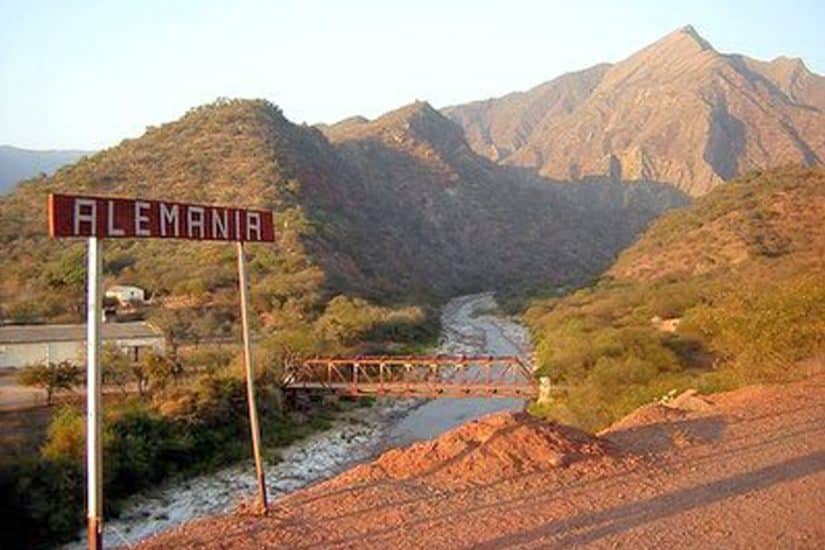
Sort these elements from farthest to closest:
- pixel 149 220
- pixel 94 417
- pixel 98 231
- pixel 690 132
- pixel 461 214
Result: pixel 690 132, pixel 461 214, pixel 149 220, pixel 98 231, pixel 94 417

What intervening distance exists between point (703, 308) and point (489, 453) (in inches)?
→ 626

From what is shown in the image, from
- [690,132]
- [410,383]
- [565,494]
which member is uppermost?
[690,132]

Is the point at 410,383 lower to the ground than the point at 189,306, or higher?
lower

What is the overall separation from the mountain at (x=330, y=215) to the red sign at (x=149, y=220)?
119 ft

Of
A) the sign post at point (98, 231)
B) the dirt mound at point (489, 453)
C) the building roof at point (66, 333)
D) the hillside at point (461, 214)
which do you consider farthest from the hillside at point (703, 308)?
the hillside at point (461, 214)

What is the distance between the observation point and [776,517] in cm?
980

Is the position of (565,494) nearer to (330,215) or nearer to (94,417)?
(94,417)

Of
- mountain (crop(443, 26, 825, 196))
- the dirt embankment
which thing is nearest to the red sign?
the dirt embankment

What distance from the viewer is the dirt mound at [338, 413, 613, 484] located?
36.6ft

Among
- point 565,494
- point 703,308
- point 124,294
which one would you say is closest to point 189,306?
point 124,294

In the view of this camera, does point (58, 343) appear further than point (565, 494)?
Yes

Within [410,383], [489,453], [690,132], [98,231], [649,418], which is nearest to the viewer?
[98,231]

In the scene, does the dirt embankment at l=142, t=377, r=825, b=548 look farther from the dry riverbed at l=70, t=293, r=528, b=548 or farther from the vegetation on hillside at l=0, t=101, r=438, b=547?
the vegetation on hillside at l=0, t=101, r=438, b=547

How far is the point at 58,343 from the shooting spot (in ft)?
112
